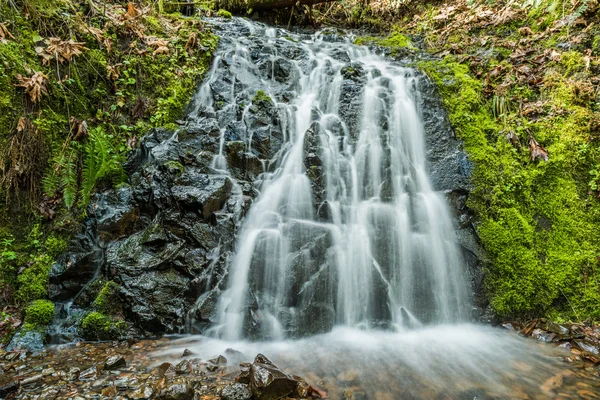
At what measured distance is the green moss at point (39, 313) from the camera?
3.90 metres

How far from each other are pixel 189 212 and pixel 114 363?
7.33 feet

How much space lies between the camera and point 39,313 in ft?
13.0

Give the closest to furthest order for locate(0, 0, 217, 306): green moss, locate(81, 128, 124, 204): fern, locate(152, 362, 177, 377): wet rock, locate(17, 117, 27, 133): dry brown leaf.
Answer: locate(152, 362, 177, 377): wet rock, locate(0, 0, 217, 306): green moss, locate(17, 117, 27, 133): dry brown leaf, locate(81, 128, 124, 204): fern

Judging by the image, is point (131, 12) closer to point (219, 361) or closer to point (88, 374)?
point (88, 374)

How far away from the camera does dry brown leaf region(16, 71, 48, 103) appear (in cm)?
472

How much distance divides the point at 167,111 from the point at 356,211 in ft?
13.9

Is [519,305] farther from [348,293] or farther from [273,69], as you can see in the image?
[273,69]

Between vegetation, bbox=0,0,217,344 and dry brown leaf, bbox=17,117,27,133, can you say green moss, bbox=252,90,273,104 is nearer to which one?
vegetation, bbox=0,0,217,344

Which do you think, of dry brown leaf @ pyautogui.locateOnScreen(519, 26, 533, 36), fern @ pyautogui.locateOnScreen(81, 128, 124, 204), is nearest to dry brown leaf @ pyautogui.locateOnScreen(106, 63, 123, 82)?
fern @ pyautogui.locateOnScreen(81, 128, 124, 204)

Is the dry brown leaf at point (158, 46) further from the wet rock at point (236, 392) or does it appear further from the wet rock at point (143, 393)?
the wet rock at point (236, 392)

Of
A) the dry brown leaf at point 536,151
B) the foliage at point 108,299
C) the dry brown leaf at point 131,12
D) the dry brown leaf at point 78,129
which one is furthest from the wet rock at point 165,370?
the dry brown leaf at point 131,12

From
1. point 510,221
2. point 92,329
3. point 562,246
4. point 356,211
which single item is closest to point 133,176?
point 92,329

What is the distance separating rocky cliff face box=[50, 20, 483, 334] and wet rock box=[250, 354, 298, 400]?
1.52 m

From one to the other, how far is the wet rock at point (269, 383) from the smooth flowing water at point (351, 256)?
463mm
